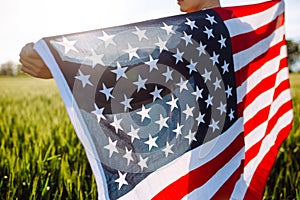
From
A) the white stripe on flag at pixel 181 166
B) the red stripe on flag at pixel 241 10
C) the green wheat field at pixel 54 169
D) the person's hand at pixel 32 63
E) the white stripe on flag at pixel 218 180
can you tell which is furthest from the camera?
the green wheat field at pixel 54 169

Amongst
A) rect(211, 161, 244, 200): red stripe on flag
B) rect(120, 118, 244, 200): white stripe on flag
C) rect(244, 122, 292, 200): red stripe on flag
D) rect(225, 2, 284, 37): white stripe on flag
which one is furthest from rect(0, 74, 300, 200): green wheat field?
rect(225, 2, 284, 37): white stripe on flag

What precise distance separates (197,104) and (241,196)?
0.40 m

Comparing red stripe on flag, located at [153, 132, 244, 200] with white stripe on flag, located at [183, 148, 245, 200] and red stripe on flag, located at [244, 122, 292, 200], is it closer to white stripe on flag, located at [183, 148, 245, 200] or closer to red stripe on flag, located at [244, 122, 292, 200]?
white stripe on flag, located at [183, 148, 245, 200]

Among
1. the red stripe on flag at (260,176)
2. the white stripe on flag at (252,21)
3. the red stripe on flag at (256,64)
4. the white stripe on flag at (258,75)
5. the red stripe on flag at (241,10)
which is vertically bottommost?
the red stripe on flag at (260,176)

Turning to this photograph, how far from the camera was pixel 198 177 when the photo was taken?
4.72ft

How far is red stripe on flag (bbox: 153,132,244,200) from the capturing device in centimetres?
137

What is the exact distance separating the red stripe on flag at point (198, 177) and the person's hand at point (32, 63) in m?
0.45

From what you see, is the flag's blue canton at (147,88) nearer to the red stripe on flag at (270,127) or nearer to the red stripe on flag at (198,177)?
the red stripe on flag at (198,177)

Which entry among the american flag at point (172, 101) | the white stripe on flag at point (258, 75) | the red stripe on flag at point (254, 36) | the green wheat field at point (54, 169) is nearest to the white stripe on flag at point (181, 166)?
the american flag at point (172, 101)

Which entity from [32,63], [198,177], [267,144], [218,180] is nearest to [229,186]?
[218,180]

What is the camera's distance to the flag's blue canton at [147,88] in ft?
3.93

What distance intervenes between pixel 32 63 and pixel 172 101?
0.39 meters

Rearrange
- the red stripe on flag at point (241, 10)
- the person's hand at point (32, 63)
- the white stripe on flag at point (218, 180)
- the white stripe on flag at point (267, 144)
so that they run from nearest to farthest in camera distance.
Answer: the person's hand at point (32, 63)
the white stripe on flag at point (218, 180)
the red stripe on flag at point (241, 10)
the white stripe on flag at point (267, 144)

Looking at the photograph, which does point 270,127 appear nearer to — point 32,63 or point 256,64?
point 256,64
